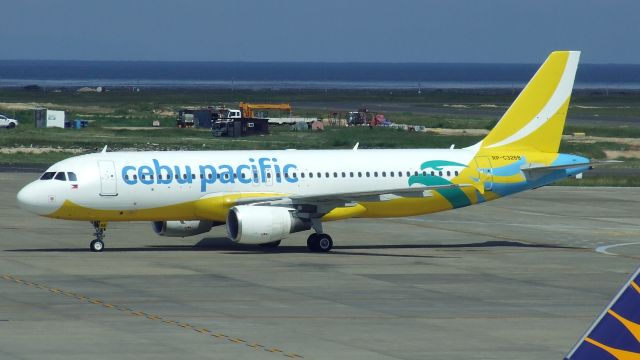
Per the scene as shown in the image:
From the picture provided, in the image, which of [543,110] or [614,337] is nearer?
[614,337]

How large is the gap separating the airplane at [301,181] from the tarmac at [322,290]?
4.86ft

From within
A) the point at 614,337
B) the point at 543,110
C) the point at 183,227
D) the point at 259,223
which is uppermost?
the point at 543,110

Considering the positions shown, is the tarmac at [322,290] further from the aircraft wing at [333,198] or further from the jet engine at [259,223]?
the aircraft wing at [333,198]

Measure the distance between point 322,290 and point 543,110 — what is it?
59.5ft

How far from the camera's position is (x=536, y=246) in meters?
53.1

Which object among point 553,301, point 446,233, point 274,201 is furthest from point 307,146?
point 553,301

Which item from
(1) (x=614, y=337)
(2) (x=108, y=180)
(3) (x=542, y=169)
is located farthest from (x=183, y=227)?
(1) (x=614, y=337)

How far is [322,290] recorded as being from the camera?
39938mm

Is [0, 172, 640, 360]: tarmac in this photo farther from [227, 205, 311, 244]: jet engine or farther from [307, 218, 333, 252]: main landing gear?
[227, 205, 311, 244]: jet engine

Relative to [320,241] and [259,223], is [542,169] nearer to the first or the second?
[320,241]

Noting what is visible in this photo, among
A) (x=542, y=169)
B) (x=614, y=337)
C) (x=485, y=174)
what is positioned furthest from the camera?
(x=542, y=169)

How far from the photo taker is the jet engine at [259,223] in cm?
4728

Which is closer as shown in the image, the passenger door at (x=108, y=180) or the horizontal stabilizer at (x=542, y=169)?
the passenger door at (x=108, y=180)

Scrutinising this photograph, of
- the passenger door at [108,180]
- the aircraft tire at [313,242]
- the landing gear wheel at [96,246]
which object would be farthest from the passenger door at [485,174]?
the landing gear wheel at [96,246]
